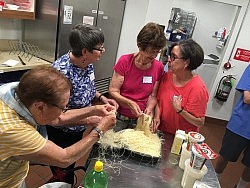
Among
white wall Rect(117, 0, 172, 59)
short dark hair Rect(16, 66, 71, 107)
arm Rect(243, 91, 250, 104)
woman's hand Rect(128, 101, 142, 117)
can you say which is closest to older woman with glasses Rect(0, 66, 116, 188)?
short dark hair Rect(16, 66, 71, 107)

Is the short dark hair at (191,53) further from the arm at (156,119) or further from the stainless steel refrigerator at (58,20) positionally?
the stainless steel refrigerator at (58,20)

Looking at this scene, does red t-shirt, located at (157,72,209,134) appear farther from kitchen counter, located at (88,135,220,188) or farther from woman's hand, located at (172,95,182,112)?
kitchen counter, located at (88,135,220,188)

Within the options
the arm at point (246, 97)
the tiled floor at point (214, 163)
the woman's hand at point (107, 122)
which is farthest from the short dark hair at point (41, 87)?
the arm at point (246, 97)

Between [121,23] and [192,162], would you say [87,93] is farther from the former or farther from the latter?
[121,23]

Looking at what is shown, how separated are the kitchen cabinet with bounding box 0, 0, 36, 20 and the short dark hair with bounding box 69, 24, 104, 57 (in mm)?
1534

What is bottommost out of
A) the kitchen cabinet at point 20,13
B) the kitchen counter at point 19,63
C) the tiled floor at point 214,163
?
the tiled floor at point 214,163

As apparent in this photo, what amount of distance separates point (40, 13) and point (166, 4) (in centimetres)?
189

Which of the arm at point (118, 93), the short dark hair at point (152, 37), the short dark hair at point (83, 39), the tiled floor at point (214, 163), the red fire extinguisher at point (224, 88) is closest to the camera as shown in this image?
the short dark hair at point (83, 39)

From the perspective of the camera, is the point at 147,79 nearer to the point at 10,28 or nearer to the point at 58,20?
the point at 58,20

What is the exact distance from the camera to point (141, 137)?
1.40 m

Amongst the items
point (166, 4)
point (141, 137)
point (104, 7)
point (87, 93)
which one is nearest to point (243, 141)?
point (141, 137)

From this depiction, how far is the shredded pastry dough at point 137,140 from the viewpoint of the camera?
→ 4.27 ft

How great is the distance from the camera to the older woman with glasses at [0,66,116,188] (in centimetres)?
87

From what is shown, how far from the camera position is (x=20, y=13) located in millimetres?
2631
